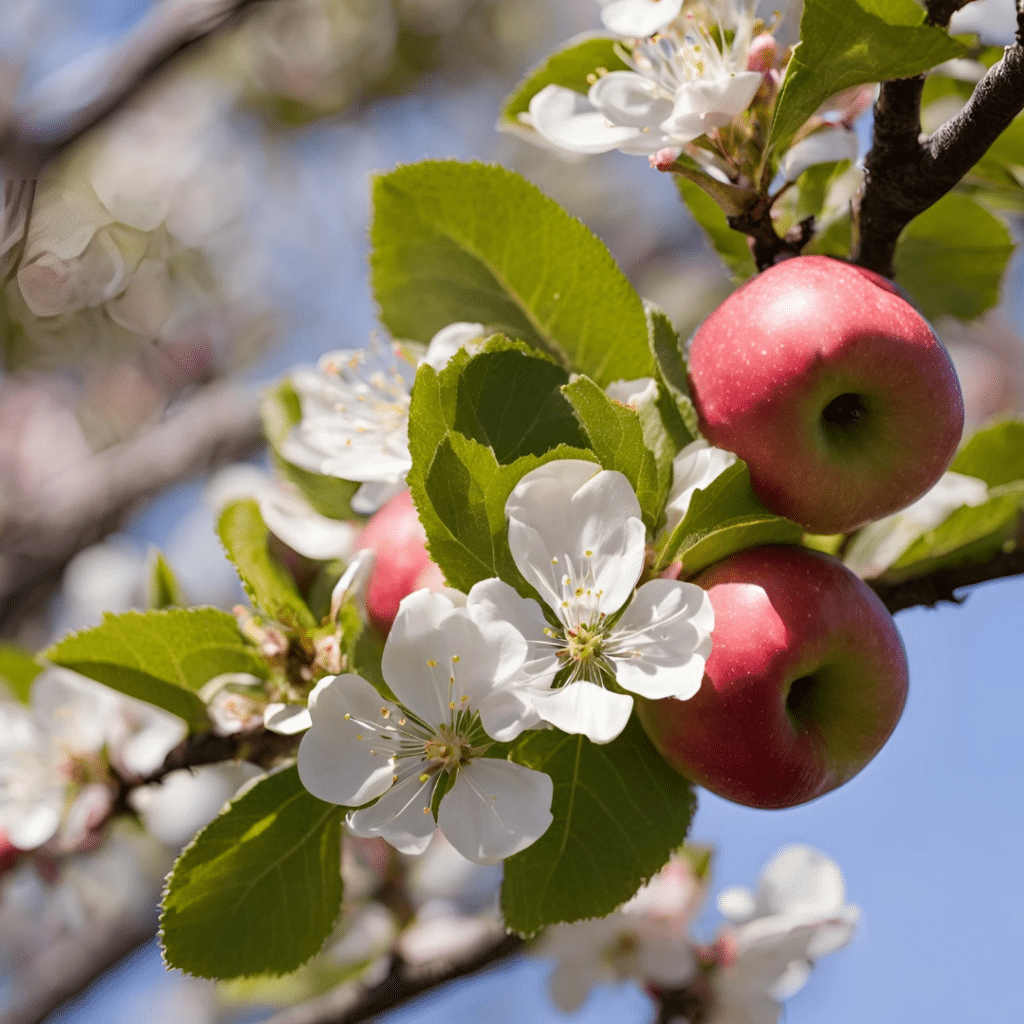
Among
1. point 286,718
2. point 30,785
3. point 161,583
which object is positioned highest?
point 286,718

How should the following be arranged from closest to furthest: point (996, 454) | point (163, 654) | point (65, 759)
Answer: point (163, 654), point (996, 454), point (65, 759)

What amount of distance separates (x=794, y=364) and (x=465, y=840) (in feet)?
1.37

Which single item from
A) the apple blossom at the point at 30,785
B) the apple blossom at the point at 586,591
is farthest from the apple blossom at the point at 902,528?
the apple blossom at the point at 30,785

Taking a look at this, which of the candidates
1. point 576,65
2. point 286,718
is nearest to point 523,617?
point 286,718

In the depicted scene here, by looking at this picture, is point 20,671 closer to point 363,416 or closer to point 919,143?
point 363,416

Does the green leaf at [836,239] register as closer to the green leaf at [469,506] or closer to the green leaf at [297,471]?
the green leaf at [469,506]

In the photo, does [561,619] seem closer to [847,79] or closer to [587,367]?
[587,367]

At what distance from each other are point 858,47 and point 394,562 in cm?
56

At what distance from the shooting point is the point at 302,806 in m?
0.88

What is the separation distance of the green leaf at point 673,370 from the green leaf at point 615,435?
50 millimetres

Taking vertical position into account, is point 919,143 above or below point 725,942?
above

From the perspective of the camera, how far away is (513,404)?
0.81 meters

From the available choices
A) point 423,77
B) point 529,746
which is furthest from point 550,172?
point 529,746

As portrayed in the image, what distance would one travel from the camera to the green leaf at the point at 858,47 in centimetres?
74
